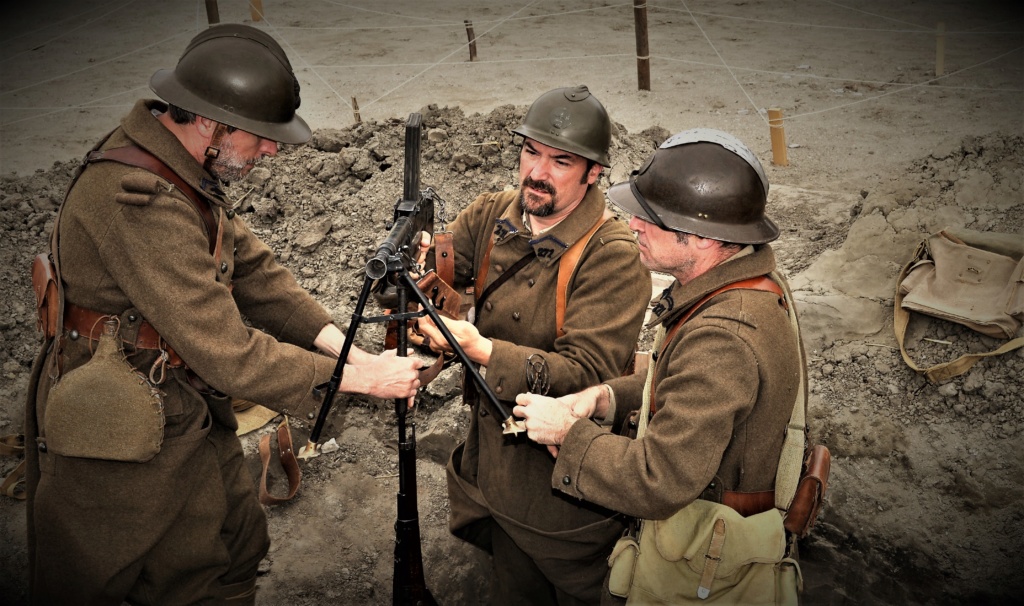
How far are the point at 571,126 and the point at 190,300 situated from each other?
1801 millimetres

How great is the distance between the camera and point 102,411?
330cm

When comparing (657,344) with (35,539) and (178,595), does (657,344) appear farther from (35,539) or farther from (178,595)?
(35,539)

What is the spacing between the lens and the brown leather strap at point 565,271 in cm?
390

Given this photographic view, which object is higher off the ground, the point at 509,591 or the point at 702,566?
the point at 702,566

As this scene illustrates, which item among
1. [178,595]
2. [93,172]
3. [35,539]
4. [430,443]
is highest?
[93,172]

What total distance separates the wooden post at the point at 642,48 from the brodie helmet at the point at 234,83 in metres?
8.09

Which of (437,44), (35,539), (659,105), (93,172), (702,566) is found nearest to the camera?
(702,566)

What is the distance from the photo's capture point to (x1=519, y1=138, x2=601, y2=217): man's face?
3.94 m

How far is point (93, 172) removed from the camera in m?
3.30

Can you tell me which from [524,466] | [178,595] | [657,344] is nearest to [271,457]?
[178,595]

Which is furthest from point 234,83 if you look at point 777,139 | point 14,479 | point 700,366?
point 777,139

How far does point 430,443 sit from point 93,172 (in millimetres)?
3021

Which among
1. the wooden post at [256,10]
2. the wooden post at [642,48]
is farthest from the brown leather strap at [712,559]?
the wooden post at [256,10]

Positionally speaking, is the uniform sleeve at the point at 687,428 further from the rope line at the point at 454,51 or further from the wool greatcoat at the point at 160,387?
the rope line at the point at 454,51
